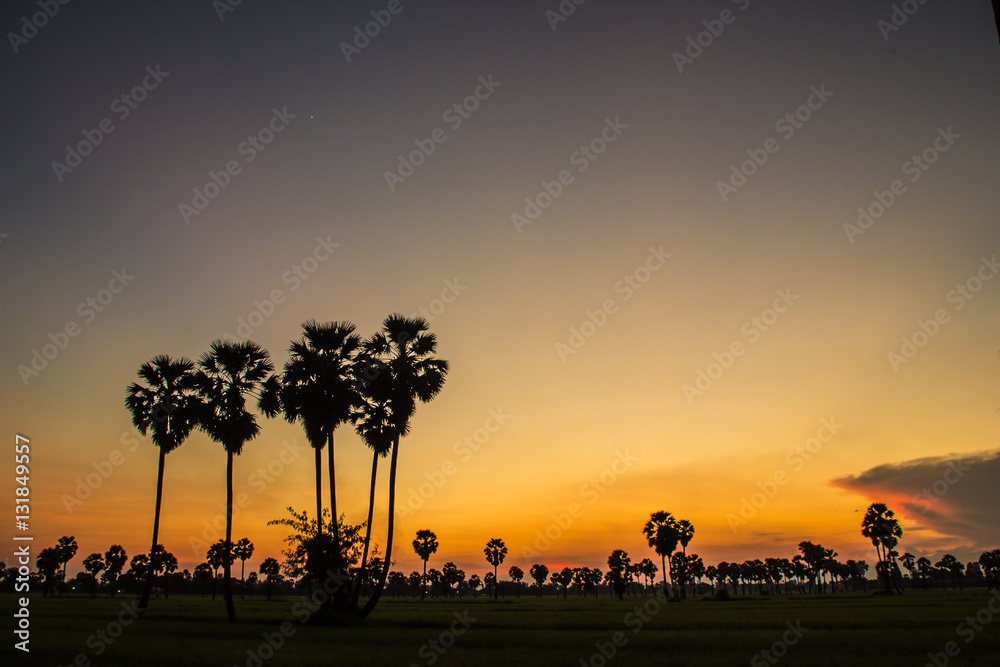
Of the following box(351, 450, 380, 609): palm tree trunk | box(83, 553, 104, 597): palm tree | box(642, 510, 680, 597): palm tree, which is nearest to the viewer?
box(351, 450, 380, 609): palm tree trunk

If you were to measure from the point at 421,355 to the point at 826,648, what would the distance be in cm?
2878

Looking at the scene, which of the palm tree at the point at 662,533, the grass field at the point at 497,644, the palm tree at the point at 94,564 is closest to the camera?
the grass field at the point at 497,644

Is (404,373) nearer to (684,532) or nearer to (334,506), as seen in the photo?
(334,506)

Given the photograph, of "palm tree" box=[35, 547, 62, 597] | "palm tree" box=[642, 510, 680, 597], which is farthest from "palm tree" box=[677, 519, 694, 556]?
"palm tree" box=[35, 547, 62, 597]

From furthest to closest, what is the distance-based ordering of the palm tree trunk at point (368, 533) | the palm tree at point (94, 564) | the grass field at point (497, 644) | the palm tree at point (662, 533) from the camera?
the palm tree at point (94, 564) < the palm tree at point (662, 533) < the palm tree trunk at point (368, 533) < the grass field at point (497, 644)

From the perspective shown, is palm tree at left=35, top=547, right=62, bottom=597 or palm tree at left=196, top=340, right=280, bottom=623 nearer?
palm tree at left=196, top=340, right=280, bottom=623

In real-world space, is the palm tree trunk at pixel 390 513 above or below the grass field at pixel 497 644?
above

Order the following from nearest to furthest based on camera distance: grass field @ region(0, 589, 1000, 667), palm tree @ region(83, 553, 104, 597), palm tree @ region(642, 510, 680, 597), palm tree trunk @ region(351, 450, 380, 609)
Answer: grass field @ region(0, 589, 1000, 667)
palm tree trunk @ region(351, 450, 380, 609)
palm tree @ region(642, 510, 680, 597)
palm tree @ region(83, 553, 104, 597)

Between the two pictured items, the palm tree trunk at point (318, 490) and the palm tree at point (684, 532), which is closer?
the palm tree trunk at point (318, 490)

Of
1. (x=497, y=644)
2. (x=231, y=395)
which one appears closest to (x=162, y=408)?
(x=231, y=395)

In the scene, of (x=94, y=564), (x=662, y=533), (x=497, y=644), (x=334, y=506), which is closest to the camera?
(x=497, y=644)

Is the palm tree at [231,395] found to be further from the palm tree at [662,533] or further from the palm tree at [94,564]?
the palm tree at [94,564]

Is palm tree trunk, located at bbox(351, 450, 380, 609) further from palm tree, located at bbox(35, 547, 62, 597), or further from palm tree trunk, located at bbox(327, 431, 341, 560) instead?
palm tree, located at bbox(35, 547, 62, 597)

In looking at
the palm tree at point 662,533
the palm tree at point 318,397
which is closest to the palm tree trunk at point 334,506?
the palm tree at point 318,397
